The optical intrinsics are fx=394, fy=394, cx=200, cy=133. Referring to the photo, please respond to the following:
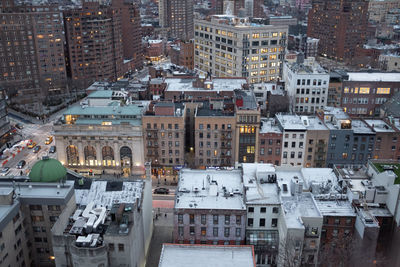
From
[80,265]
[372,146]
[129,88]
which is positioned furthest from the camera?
[129,88]

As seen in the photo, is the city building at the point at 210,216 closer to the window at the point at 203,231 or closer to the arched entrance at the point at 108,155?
the window at the point at 203,231

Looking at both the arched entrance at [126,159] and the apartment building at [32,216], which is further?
the arched entrance at [126,159]

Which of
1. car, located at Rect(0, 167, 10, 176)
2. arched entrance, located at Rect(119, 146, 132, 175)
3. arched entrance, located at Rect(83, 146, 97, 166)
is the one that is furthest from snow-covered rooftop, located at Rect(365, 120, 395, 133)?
car, located at Rect(0, 167, 10, 176)

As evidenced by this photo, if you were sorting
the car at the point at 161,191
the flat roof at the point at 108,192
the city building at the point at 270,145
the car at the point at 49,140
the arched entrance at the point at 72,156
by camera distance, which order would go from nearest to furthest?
the flat roof at the point at 108,192
the city building at the point at 270,145
the car at the point at 161,191
the arched entrance at the point at 72,156
the car at the point at 49,140

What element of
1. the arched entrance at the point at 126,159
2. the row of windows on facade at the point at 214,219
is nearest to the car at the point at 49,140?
the arched entrance at the point at 126,159

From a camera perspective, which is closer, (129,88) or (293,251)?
(293,251)

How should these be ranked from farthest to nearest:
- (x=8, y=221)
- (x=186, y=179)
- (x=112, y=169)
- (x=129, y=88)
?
(x=129, y=88), (x=112, y=169), (x=186, y=179), (x=8, y=221)

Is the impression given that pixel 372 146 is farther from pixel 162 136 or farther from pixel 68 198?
pixel 68 198

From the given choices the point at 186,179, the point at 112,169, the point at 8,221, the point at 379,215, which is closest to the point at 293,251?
the point at 379,215
